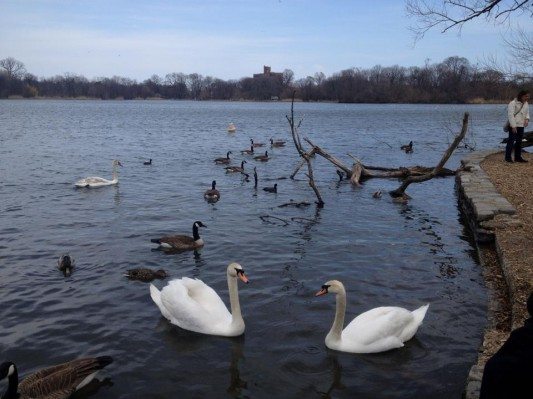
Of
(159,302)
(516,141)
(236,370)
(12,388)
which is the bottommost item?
(236,370)

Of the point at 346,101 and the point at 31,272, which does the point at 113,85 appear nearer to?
the point at 346,101

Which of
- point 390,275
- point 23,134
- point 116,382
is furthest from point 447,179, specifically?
point 23,134

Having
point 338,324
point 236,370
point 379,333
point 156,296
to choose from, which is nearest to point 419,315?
point 379,333

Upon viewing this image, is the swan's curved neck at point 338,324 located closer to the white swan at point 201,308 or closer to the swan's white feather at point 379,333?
the swan's white feather at point 379,333

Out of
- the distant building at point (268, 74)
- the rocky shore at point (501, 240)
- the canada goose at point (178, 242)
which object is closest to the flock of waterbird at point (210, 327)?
the rocky shore at point (501, 240)

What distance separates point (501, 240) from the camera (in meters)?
8.69

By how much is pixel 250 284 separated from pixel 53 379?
379 centimetres

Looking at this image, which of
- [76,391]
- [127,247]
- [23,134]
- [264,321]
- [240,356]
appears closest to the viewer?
[76,391]

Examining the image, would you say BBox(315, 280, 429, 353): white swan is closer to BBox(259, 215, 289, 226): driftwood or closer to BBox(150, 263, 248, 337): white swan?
BBox(150, 263, 248, 337): white swan

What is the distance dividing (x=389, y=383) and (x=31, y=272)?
665 cm

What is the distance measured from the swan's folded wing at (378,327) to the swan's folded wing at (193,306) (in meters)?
1.70

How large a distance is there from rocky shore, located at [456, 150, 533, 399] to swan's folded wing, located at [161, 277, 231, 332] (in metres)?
3.35

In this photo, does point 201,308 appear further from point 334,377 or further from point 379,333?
point 379,333

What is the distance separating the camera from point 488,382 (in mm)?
3002
